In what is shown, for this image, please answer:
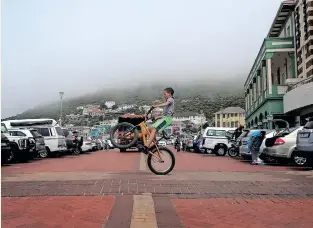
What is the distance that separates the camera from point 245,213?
5246 mm

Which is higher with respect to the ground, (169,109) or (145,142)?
(169,109)

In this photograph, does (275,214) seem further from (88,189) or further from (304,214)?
(88,189)

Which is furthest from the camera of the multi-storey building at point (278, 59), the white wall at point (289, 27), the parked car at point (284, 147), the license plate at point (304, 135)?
the white wall at point (289, 27)

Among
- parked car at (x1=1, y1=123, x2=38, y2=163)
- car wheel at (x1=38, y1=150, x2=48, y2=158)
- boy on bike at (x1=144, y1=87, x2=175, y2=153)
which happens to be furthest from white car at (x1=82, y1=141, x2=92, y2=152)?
boy on bike at (x1=144, y1=87, x2=175, y2=153)

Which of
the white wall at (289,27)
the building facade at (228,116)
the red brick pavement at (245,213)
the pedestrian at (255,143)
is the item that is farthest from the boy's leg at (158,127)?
the building facade at (228,116)

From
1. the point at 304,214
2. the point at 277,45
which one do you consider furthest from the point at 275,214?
the point at 277,45

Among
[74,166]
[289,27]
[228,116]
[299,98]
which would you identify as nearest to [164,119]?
[74,166]

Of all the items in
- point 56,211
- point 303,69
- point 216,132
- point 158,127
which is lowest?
point 56,211

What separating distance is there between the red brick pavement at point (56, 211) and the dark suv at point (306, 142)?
7.08 metres

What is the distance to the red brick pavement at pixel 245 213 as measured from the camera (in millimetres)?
4731

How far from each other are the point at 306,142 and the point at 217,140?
13.4 meters

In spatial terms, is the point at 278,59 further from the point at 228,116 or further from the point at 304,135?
the point at 228,116

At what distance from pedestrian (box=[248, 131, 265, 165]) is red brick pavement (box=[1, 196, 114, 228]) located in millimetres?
9655

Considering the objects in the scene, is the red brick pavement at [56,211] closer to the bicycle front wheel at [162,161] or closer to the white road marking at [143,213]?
the white road marking at [143,213]
